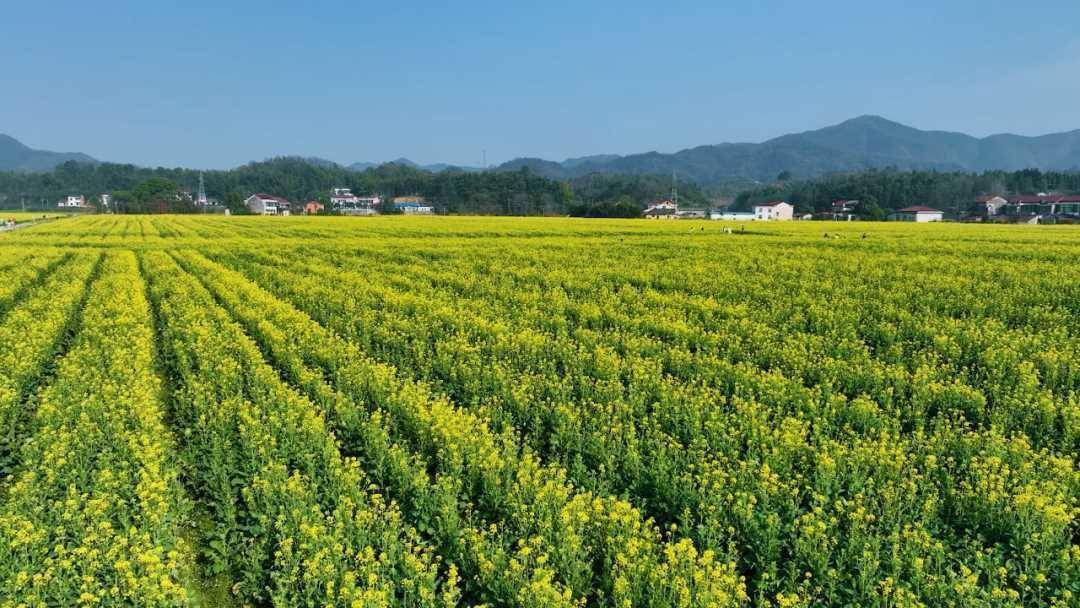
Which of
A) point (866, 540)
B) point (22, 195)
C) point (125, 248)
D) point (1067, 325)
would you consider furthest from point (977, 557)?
point (22, 195)

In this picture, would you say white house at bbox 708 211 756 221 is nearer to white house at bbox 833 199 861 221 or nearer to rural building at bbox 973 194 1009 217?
white house at bbox 833 199 861 221

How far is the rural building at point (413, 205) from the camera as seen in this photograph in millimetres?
176613

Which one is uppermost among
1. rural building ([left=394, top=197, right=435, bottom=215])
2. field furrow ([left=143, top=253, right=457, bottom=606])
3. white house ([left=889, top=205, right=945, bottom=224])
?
rural building ([left=394, top=197, right=435, bottom=215])

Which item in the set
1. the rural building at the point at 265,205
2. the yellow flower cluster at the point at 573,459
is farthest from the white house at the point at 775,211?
the yellow flower cluster at the point at 573,459

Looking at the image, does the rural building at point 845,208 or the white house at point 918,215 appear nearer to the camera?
the white house at point 918,215

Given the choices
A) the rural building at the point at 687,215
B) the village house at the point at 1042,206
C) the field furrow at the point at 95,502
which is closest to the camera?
the field furrow at the point at 95,502

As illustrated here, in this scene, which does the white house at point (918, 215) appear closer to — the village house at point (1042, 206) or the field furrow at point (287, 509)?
the village house at point (1042, 206)

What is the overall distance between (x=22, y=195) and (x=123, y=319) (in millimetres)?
231139

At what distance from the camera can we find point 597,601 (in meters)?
6.07

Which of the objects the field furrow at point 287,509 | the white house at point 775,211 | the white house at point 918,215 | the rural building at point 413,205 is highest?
the rural building at point 413,205

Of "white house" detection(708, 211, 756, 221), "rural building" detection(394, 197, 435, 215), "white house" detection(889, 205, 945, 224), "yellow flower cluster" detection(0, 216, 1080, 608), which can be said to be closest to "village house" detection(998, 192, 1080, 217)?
"white house" detection(889, 205, 945, 224)

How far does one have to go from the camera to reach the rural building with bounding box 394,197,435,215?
17661 centimetres

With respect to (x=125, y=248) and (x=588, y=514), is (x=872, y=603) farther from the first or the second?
(x=125, y=248)

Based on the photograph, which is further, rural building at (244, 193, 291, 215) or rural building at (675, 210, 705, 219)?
rural building at (244, 193, 291, 215)
